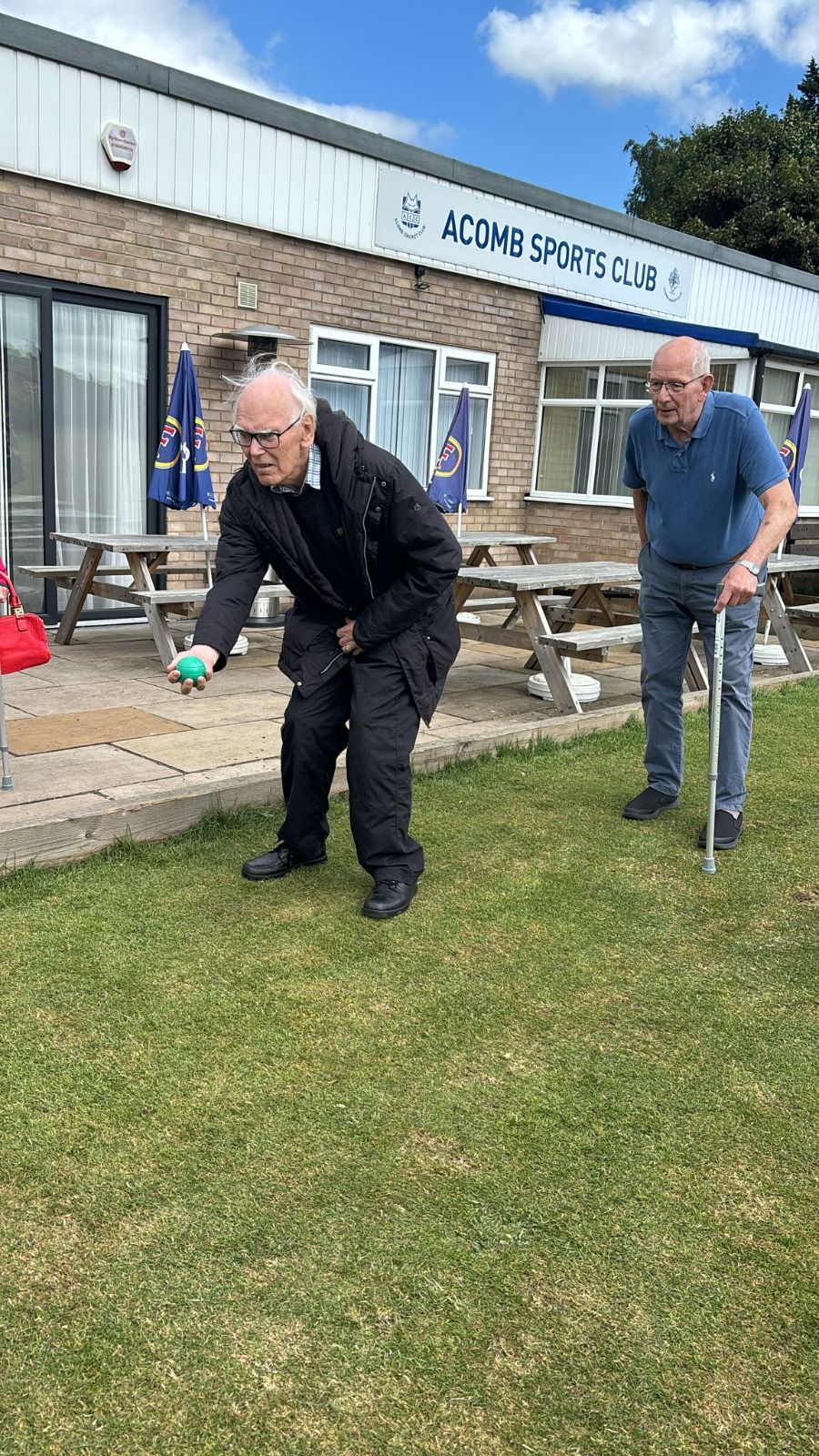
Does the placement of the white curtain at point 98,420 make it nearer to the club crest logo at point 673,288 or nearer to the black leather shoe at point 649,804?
the black leather shoe at point 649,804

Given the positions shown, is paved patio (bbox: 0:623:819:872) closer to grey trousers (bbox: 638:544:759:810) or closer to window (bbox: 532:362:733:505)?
grey trousers (bbox: 638:544:759:810)

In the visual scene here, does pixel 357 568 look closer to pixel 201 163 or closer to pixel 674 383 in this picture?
pixel 674 383

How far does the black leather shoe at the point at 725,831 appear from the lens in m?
4.54

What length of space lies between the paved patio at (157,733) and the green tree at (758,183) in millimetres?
22489

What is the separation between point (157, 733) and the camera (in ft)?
17.9

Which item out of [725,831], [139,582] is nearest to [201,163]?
[139,582]

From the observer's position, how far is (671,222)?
2909 centimetres

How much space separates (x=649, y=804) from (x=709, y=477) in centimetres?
137

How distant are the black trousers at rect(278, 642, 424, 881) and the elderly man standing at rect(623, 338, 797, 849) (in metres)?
1.25

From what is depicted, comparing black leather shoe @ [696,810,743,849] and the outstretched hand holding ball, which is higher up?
the outstretched hand holding ball

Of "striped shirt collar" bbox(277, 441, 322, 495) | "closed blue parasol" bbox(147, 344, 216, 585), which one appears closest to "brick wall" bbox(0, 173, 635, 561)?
"closed blue parasol" bbox(147, 344, 216, 585)

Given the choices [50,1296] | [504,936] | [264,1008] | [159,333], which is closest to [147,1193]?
[50,1296]

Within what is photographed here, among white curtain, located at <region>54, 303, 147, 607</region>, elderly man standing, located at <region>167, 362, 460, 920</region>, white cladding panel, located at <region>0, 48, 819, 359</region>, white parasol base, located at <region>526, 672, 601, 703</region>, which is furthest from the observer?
white curtain, located at <region>54, 303, 147, 607</region>

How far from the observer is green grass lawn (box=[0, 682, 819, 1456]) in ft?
5.98
